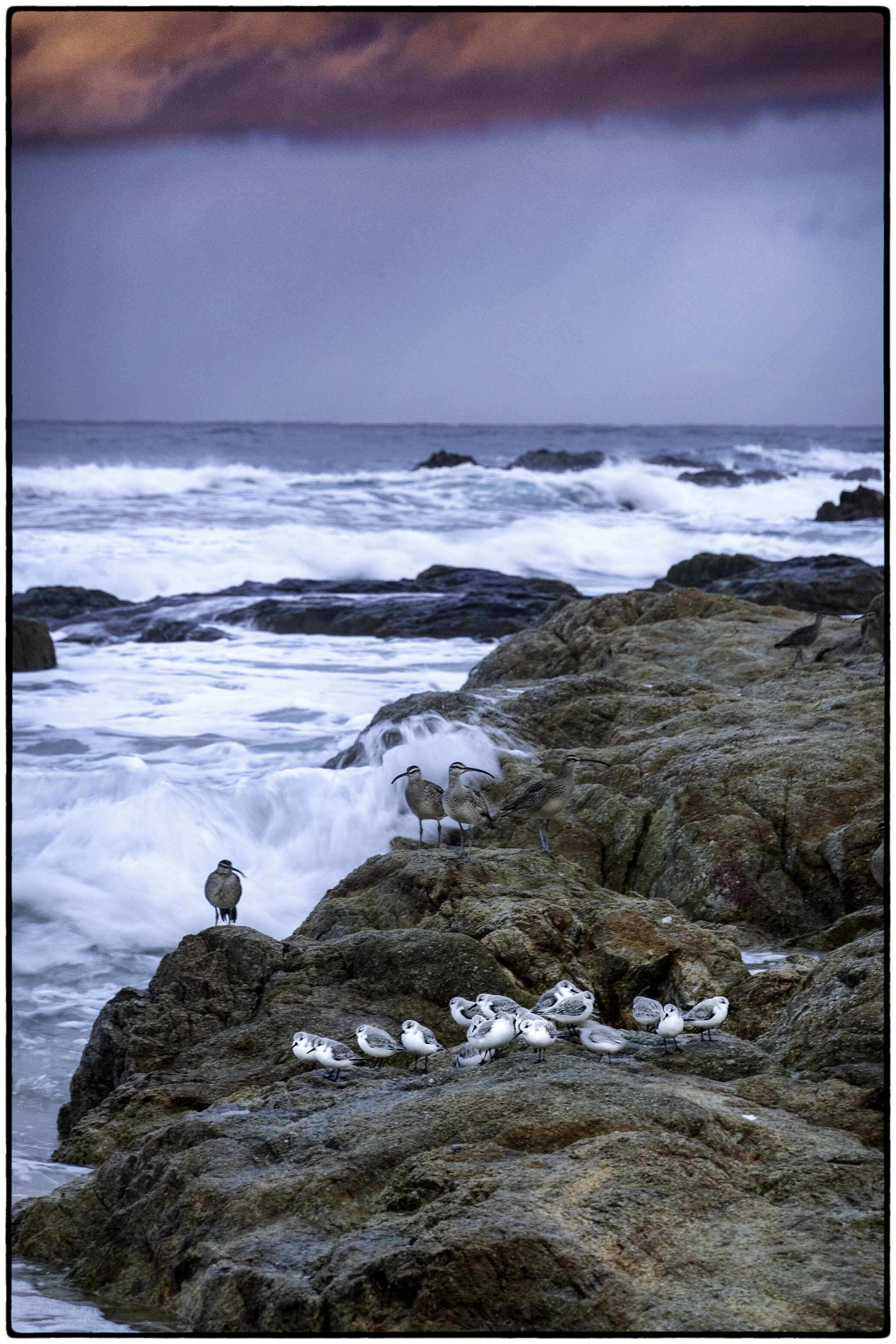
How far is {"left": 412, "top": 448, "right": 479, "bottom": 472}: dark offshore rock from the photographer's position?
2042 inches

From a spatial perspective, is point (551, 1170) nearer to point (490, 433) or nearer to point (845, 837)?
point (845, 837)

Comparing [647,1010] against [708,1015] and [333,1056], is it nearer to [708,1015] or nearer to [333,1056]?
[708,1015]

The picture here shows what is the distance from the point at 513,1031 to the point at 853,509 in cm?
3196

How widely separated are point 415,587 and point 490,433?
202 ft

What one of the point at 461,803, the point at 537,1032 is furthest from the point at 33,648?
the point at 537,1032

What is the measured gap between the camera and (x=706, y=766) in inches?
290

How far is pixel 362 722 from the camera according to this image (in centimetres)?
1392

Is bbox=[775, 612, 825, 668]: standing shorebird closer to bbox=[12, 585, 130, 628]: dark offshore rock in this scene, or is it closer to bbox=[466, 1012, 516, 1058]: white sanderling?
bbox=[466, 1012, 516, 1058]: white sanderling

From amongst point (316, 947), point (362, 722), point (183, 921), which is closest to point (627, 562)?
point (362, 722)

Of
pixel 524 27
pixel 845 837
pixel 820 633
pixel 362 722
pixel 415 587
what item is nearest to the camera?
pixel 524 27

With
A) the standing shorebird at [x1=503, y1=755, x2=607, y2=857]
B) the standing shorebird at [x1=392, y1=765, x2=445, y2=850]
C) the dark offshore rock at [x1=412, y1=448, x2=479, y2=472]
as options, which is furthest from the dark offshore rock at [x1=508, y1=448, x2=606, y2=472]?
the standing shorebird at [x1=503, y1=755, x2=607, y2=857]

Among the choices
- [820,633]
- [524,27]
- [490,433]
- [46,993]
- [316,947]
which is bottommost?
[46,993]

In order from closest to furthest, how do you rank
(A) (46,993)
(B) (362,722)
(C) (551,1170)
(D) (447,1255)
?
(D) (447,1255) < (C) (551,1170) < (A) (46,993) < (B) (362,722)

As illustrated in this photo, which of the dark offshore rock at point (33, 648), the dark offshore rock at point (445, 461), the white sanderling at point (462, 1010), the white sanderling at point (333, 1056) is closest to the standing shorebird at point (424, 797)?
the white sanderling at point (462, 1010)
